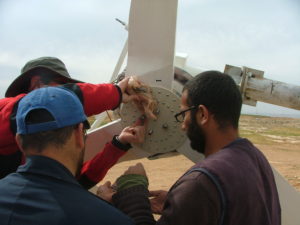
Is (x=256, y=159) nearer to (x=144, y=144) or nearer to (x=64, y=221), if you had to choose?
(x=64, y=221)

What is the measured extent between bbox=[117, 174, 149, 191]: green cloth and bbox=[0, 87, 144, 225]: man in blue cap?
0.67m

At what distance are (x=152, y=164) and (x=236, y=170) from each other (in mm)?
15343

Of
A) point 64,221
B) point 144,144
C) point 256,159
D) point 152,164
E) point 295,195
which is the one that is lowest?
point 152,164

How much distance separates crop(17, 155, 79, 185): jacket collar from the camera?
1703 millimetres

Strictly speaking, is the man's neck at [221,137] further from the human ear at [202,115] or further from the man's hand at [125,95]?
the man's hand at [125,95]

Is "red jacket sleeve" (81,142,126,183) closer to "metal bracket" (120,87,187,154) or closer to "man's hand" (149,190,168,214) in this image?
"metal bracket" (120,87,187,154)

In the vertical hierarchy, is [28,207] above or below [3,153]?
above

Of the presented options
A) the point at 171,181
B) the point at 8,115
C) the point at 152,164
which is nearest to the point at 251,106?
the point at 8,115

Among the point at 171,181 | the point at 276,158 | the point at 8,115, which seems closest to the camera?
the point at 8,115

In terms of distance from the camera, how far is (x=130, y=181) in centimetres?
255

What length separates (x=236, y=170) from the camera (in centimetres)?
194

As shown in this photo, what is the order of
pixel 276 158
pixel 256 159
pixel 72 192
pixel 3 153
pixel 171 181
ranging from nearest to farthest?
pixel 72 192, pixel 256 159, pixel 3 153, pixel 171 181, pixel 276 158

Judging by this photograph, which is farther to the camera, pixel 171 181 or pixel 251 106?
pixel 171 181

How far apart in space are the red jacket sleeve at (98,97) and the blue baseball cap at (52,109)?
39.5 inches
